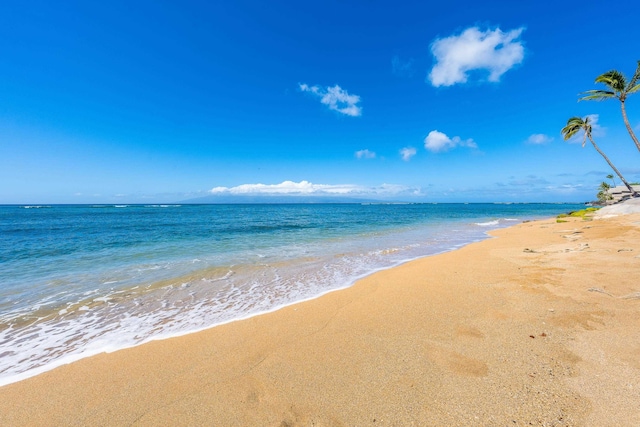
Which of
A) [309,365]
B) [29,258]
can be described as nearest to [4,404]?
[309,365]

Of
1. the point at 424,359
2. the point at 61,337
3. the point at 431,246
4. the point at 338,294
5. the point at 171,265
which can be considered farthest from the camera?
the point at 431,246

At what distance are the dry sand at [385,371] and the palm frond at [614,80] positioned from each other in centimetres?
3618

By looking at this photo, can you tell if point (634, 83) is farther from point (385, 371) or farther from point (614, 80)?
point (385, 371)

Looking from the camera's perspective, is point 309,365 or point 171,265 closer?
point 309,365

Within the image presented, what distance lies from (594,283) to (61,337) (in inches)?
531

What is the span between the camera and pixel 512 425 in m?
2.69

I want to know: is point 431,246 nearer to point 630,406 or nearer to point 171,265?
point 630,406

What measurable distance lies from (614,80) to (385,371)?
4300 centimetres

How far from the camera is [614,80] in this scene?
27516 millimetres

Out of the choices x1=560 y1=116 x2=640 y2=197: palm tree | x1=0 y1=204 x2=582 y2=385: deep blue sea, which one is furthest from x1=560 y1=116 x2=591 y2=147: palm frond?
x1=0 y1=204 x2=582 y2=385: deep blue sea

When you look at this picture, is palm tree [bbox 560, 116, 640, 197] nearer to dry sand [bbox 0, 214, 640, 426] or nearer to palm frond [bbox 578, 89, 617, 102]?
palm frond [bbox 578, 89, 617, 102]

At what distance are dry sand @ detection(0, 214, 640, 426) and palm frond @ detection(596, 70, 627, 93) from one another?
36176 millimetres

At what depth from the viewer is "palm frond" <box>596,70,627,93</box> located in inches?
1068

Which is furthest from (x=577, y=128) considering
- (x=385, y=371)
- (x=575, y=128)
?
(x=385, y=371)
